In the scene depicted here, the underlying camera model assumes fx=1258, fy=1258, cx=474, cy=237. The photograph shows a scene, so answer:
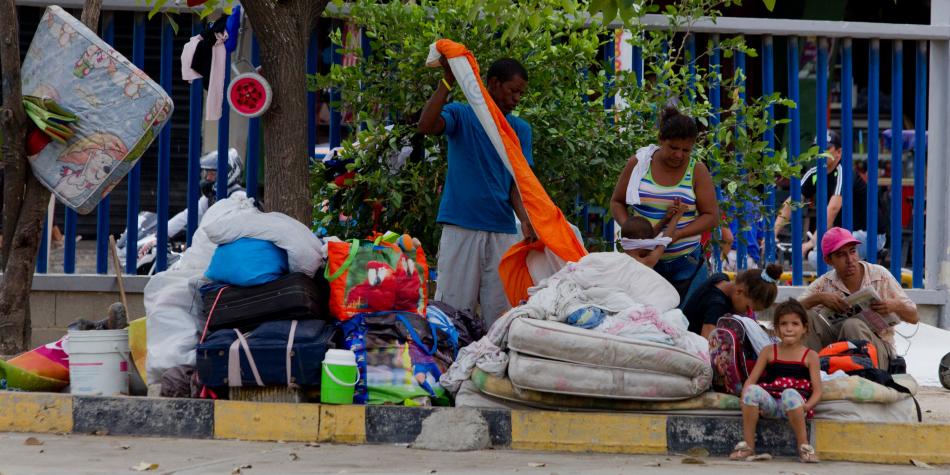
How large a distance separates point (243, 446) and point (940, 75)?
596 centimetres

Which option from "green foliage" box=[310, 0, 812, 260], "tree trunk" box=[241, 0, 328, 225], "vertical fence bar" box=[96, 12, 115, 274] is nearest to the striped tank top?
"green foliage" box=[310, 0, 812, 260]

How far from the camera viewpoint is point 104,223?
336 inches

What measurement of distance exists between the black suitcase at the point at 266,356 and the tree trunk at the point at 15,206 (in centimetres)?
166

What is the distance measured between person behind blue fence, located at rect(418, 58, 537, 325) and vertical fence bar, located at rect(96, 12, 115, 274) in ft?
9.18

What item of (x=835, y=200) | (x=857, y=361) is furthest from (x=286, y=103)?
(x=835, y=200)

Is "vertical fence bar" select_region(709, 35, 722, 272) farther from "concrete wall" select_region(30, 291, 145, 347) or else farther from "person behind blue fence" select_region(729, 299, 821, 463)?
"concrete wall" select_region(30, 291, 145, 347)

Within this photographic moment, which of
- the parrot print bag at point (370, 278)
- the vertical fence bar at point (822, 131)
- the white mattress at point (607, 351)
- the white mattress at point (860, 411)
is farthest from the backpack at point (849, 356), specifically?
the vertical fence bar at point (822, 131)

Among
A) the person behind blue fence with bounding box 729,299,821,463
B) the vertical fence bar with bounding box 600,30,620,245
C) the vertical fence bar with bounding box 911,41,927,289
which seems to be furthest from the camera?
the vertical fence bar with bounding box 911,41,927,289

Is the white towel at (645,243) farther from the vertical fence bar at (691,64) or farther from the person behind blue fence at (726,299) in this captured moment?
the vertical fence bar at (691,64)

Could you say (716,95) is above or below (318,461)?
above

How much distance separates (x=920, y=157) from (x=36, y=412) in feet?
20.6

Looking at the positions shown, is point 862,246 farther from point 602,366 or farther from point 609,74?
point 602,366

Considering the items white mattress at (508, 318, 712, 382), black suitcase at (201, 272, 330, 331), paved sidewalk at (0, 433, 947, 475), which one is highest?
black suitcase at (201, 272, 330, 331)

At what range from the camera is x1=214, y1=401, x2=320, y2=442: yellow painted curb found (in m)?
5.93
